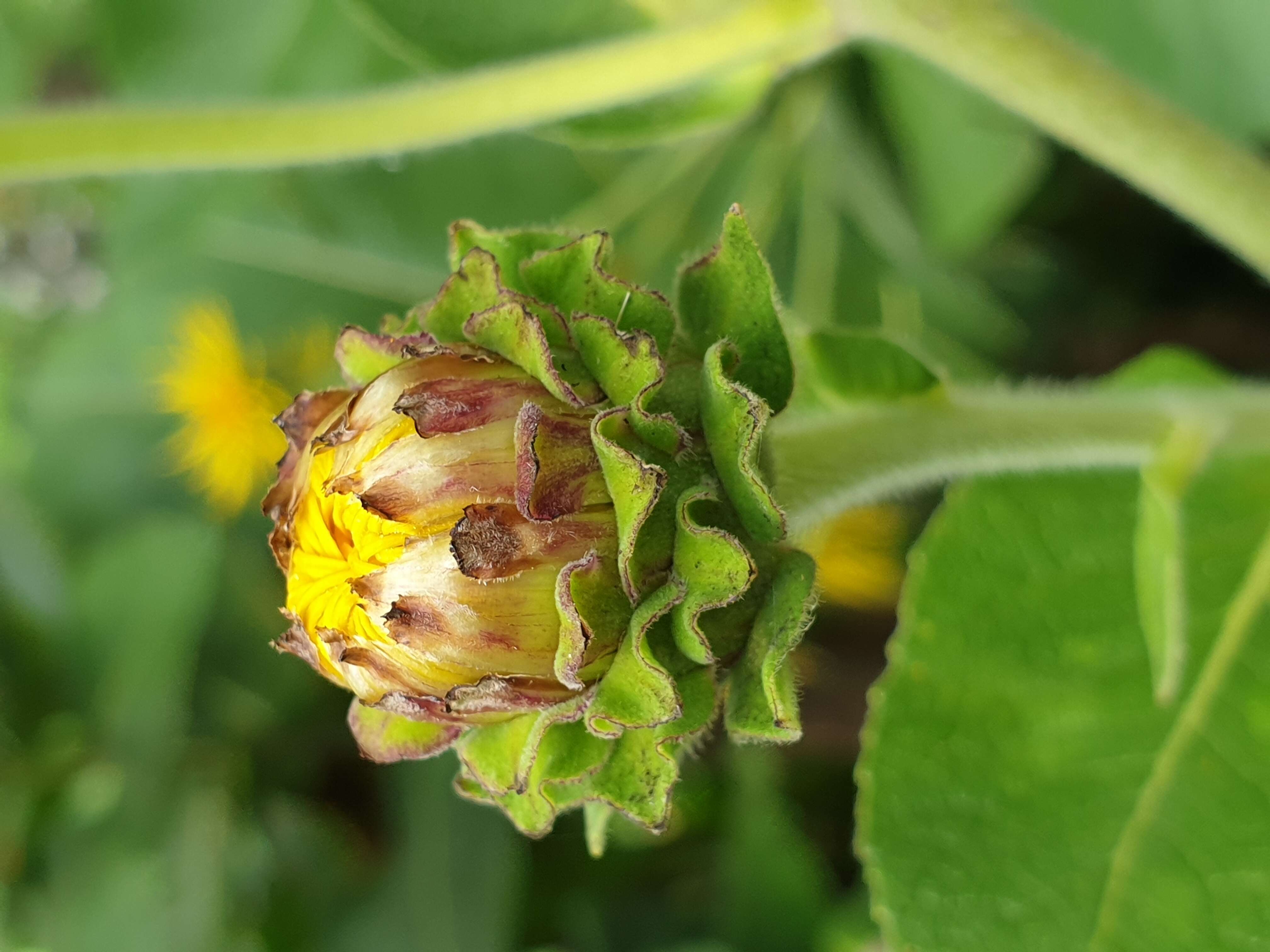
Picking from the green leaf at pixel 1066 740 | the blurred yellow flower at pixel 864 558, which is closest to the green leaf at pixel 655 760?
the green leaf at pixel 1066 740

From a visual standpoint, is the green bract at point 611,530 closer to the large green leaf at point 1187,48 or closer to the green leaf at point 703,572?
the green leaf at point 703,572

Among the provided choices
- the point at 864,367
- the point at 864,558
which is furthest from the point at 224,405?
the point at 864,367

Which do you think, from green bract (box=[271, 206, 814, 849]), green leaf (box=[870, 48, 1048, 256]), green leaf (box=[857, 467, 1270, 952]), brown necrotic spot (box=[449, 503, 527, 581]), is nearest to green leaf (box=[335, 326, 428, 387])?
green bract (box=[271, 206, 814, 849])

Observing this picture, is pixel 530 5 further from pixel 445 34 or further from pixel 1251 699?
pixel 1251 699

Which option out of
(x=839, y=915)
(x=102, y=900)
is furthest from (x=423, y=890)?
(x=839, y=915)

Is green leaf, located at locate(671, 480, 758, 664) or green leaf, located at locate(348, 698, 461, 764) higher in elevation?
green leaf, located at locate(671, 480, 758, 664)

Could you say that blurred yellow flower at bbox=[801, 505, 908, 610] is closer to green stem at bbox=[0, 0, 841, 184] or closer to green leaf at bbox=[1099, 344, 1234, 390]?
green leaf at bbox=[1099, 344, 1234, 390]
